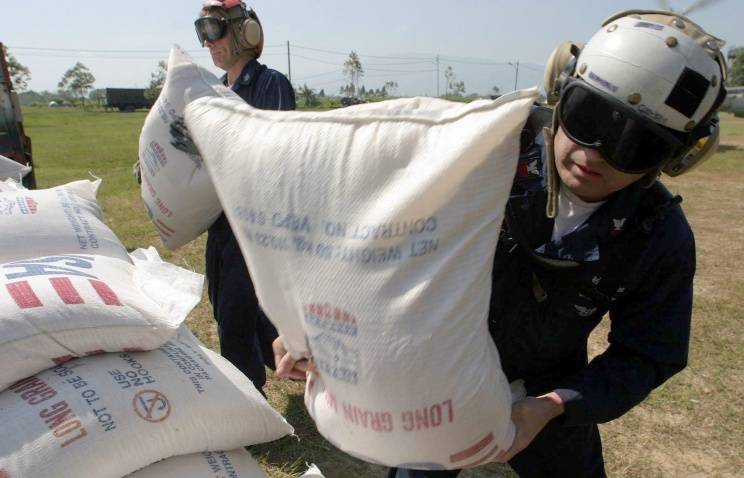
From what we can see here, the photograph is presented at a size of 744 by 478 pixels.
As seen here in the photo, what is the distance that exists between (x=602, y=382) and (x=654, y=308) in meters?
0.20

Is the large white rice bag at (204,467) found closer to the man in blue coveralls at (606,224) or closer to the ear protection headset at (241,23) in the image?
the man in blue coveralls at (606,224)

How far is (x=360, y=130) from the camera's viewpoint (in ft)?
2.82

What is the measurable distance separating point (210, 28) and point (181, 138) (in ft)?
2.41

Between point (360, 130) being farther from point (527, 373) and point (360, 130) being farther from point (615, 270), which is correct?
point (527, 373)

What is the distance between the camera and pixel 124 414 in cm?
140

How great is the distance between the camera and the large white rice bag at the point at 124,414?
4.22 feet

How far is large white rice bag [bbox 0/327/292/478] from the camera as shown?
129cm

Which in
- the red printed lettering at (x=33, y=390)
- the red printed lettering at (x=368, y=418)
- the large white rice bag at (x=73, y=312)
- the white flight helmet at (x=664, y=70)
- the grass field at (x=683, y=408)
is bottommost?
the grass field at (x=683, y=408)

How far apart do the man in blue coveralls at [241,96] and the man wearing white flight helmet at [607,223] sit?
1379 mm

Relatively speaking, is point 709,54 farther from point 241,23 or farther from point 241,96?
point 241,23

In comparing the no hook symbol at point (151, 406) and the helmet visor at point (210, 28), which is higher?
the helmet visor at point (210, 28)

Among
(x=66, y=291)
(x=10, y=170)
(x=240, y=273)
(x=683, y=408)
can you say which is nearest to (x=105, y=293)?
(x=66, y=291)

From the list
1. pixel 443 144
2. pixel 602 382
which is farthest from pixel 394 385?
pixel 602 382

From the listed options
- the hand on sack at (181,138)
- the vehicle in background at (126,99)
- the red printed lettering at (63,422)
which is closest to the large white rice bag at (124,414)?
the red printed lettering at (63,422)
